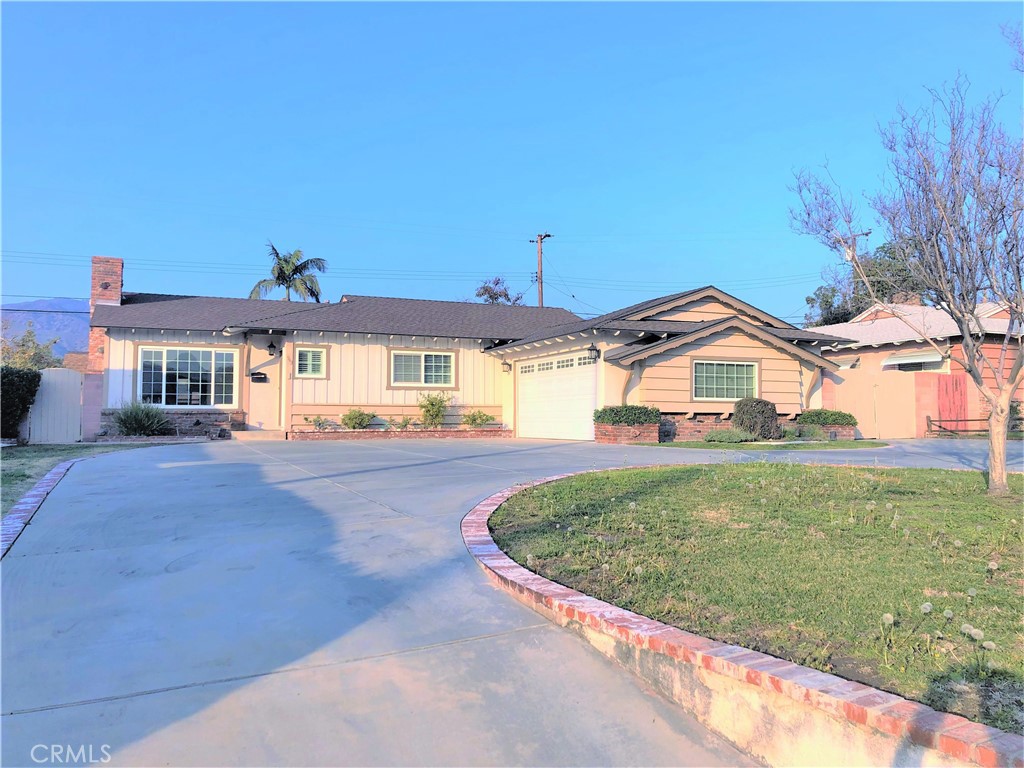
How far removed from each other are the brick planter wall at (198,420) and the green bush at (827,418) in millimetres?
16453

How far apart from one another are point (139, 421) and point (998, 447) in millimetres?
19465

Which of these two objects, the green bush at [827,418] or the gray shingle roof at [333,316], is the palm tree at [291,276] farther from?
the green bush at [827,418]

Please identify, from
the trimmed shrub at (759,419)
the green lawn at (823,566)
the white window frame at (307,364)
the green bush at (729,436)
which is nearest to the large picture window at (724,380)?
the trimmed shrub at (759,419)

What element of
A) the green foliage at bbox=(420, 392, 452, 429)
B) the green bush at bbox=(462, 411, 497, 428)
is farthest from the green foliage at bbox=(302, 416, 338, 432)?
the green bush at bbox=(462, 411, 497, 428)

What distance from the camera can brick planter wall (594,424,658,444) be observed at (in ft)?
55.4

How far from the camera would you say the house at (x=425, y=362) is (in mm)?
18094

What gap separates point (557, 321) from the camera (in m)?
25.3

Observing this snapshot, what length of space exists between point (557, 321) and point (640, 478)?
16.6m

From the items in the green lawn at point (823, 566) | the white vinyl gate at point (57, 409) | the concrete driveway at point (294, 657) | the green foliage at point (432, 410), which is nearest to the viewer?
the concrete driveway at point (294, 657)

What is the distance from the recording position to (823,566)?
469 cm

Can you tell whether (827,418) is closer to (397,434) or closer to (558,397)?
(558,397)

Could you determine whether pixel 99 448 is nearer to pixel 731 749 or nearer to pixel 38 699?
pixel 38 699

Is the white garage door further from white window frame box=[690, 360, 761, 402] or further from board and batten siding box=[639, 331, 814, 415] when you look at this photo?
white window frame box=[690, 360, 761, 402]

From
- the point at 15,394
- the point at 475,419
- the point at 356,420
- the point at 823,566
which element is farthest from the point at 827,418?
the point at 15,394
